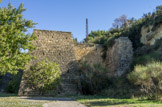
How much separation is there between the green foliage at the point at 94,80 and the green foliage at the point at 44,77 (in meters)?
2.63

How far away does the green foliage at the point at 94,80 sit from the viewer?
14945mm

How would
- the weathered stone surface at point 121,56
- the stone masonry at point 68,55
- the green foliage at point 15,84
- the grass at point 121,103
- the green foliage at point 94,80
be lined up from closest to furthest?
the grass at point 121,103 < the green foliage at point 94,80 < the stone masonry at point 68,55 < the green foliage at point 15,84 < the weathered stone surface at point 121,56

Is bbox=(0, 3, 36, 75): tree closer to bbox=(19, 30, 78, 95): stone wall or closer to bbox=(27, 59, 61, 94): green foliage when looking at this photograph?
bbox=(27, 59, 61, 94): green foliage

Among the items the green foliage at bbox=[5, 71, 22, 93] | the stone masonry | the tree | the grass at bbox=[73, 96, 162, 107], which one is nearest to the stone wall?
the stone masonry

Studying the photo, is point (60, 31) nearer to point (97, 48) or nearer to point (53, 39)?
point (53, 39)

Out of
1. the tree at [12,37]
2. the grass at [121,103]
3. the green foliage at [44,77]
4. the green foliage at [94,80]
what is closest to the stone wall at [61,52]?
the green foliage at [94,80]

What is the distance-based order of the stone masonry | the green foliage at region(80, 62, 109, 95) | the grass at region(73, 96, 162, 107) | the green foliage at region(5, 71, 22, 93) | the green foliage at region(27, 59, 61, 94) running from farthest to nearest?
the green foliage at region(5, 71, 22, 93) < the stone masonry < the green foliage at region(80, 62, 109, 95) < the green foliage at region(27, 59, 61, 94) < the grass at region(73, 96, 162, 107)

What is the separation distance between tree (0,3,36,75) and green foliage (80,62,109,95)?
6004mm

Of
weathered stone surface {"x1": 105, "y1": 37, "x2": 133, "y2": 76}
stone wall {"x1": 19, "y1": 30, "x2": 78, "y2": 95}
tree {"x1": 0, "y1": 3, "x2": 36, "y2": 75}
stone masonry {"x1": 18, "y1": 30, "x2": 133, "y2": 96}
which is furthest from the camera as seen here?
weathered stone surface {"x1": 105, "y1": 37, "x2": 133, "y2": 76}

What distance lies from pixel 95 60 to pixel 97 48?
1520 mm

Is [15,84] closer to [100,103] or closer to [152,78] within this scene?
[100,103]

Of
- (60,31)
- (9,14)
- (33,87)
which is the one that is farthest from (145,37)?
(9,14)

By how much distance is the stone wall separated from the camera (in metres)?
15.7

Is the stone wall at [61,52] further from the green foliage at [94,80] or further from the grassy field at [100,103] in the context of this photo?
the grassy field at [100,103]
